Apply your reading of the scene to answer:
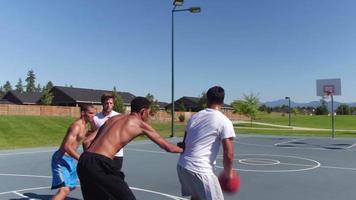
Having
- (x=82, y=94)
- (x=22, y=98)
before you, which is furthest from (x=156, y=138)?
(x=22, y=98)

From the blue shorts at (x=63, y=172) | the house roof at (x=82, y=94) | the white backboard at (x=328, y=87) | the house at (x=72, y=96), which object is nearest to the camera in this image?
the blue shorts at (x=63, y=172)

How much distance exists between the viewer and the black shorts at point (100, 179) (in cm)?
470

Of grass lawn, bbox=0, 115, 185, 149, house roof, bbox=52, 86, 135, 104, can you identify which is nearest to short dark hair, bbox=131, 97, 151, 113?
grass lawn, bbox=0, 115, 185, 149

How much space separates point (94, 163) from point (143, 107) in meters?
0.80

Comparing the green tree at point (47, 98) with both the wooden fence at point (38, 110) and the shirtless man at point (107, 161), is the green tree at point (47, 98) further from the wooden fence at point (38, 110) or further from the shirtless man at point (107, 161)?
the shirtless man at point (107, 161)

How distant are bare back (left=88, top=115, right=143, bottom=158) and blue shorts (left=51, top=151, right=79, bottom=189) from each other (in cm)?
239

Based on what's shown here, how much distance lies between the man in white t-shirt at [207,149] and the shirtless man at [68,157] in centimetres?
228

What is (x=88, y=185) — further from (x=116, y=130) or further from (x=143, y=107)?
(x=143, y=107)

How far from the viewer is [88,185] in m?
4.78

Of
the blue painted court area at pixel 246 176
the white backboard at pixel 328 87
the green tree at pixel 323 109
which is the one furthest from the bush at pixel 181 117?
the green tree at pixel 323 109

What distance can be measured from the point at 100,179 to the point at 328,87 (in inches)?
1187

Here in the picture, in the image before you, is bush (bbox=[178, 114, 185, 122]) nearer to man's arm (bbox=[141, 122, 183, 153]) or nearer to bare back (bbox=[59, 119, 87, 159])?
bare back (bbox=[59, 119, 87, 159])

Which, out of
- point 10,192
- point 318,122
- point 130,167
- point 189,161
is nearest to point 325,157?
point 130,167

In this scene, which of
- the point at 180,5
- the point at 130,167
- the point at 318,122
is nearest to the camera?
the point at 130,167
